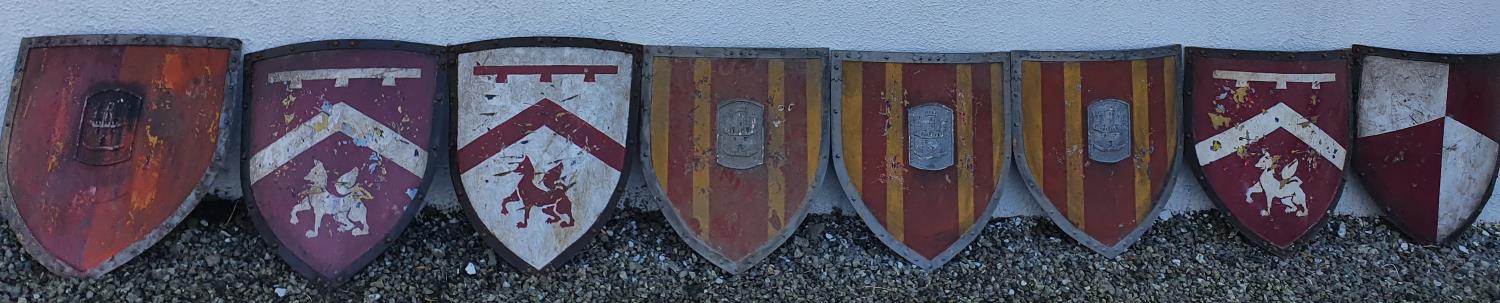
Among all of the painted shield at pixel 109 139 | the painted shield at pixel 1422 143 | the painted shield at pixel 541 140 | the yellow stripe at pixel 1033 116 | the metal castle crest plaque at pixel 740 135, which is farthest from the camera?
the painted shield at pixel 1422 143

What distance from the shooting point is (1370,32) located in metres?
3.47

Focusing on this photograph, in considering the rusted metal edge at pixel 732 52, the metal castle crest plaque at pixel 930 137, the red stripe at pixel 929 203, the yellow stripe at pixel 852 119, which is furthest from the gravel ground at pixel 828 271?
the rusted metal edge at pixel 732 52

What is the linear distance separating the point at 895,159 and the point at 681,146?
682mm

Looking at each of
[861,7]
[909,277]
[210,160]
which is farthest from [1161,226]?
[210,160]

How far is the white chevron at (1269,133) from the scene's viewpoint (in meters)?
3.32

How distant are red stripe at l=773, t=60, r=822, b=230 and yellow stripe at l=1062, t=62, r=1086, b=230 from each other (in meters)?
0.82

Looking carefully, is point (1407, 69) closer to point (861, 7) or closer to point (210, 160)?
point (861, 7)

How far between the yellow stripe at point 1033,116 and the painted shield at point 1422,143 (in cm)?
115

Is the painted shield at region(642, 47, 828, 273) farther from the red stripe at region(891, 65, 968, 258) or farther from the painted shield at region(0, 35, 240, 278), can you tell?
the painted shield at region(0, 35, 240, 278)

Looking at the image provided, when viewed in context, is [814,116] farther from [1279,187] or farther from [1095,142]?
[1279,187]

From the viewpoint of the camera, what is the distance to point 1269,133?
3.35 m

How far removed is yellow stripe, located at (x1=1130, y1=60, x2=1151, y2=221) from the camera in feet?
10.8

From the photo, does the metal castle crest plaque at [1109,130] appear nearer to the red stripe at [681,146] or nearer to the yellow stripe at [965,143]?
the yellow stripe at [965,143]

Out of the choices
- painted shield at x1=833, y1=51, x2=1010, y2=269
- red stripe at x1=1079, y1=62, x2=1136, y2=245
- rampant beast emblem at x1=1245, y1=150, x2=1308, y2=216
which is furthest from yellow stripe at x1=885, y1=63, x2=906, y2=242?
rampant beast emblem at x1=1245, y1=150, x2=1308, y2=216
